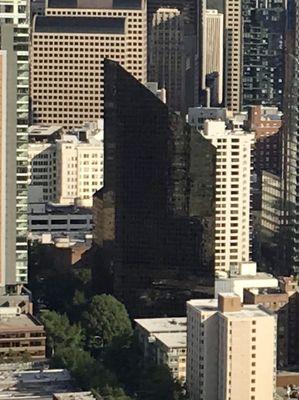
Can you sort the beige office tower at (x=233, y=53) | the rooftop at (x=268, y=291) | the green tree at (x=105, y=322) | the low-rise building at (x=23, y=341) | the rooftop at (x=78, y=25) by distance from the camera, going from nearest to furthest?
the low-rise building at (x=23, y=341), the green tree at (x=105, y=322), the rooftop at (x=268, y=291), the rooftop at (x=78, y=25), the beige office tower at (x=233, y=53)

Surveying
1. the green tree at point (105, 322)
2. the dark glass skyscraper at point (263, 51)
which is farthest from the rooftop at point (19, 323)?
the dark glass skyscraper at point (263, 51)

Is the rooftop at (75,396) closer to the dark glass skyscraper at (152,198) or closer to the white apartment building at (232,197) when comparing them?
the dark glass skyscraper at (152,198)

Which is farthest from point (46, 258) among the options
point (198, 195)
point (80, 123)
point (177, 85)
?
point (177, 85)

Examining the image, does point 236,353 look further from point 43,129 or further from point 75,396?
point 43,129

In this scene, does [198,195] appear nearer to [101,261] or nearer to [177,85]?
[101,261]

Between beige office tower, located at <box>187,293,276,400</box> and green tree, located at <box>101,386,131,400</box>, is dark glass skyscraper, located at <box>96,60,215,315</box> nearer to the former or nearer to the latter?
beige office tower, located at <box>187,293,276,400</box>

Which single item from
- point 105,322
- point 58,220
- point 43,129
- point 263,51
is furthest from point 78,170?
point 263,51
